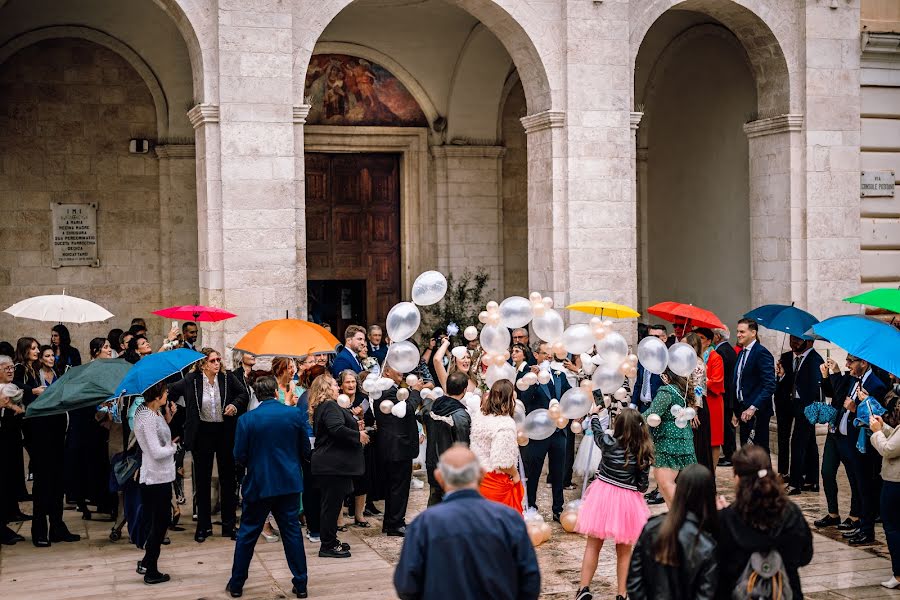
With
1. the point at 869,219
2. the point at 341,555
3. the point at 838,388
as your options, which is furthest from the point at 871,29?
the point at 341,555

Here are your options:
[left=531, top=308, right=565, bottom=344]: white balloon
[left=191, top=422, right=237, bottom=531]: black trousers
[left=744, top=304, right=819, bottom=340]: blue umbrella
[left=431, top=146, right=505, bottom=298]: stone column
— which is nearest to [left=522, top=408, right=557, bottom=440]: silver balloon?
[left=531, top=308, right=565, bottom=344]: white balloon

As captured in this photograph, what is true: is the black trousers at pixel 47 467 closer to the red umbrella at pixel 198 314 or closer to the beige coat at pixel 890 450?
the red umbrella at pixel 198 314

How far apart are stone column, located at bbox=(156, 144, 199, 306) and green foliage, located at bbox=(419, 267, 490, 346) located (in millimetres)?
3852

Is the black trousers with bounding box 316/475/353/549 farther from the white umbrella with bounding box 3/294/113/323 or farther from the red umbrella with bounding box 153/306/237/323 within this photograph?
the white umbrella with bounding box 3/294/113/323

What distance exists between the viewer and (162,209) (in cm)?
1831

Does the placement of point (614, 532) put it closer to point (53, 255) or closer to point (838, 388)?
point (838, 388)

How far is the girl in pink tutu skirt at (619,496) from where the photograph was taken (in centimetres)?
799

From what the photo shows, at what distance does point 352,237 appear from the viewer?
777 inches

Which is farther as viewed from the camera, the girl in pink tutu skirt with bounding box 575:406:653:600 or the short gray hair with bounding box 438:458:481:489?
the girl in pink tutu skirt with bounding box 575:406:653:600

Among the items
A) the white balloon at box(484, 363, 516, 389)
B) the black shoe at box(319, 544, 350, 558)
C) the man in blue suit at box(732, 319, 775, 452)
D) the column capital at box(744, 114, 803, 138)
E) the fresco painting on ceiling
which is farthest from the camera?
the fresco painting on ceiling

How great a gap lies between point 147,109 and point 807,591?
13.3 m

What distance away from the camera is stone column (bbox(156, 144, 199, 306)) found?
18.3m

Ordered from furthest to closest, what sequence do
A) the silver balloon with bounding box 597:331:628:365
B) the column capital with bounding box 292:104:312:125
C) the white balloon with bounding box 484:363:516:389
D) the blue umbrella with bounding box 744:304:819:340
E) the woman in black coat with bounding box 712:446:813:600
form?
the column capital with bounding box 292:104:312:125, the blue umbrella with bounding box 744:304:819:340, the white balloon with bounding box 484:363:516:389, the silver balloon with bounding box 597:331:628:365, the woman in black coat with bounding box 712:446:813:600

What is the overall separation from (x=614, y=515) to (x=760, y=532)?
2319mm
